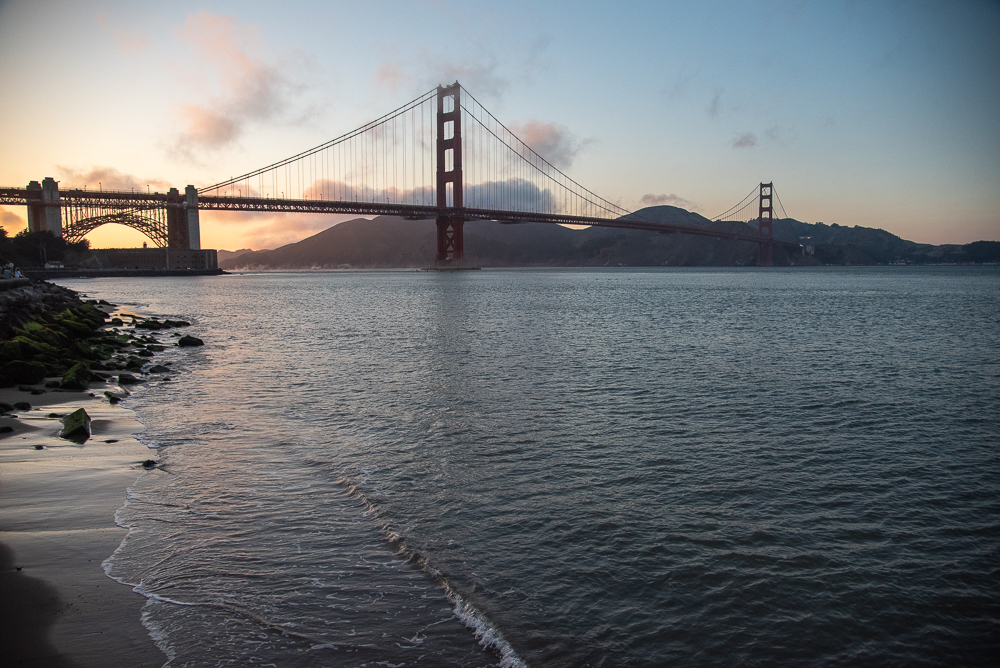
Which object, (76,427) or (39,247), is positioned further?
(39,247)

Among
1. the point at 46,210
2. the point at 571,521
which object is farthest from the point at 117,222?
the point at 571,521

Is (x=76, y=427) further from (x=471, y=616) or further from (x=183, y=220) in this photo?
(x=183, y=220)

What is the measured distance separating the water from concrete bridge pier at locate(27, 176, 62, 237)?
7519 centimetres

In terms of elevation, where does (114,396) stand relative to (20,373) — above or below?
below

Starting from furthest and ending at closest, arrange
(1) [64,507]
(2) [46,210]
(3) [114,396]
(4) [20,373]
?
(2) [46,210] < (4) [20,373] < (3) [114,396] < (1) [64,507]

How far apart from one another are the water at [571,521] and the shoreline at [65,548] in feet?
0.53

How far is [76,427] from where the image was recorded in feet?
22.3

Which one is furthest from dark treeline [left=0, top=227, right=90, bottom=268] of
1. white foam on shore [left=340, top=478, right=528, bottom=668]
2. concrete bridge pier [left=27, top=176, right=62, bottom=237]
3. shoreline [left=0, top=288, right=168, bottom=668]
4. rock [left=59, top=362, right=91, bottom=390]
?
white foam on shore [left=340, top=478, right=528, bottom=668]

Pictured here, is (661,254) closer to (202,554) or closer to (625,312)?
(625,312)

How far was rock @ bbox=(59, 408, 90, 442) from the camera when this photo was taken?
6.74m

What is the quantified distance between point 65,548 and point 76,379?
6.71 m

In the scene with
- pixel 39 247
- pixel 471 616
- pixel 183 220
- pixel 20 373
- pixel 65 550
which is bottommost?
pixel 471 616

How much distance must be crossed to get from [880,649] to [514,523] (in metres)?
2.40

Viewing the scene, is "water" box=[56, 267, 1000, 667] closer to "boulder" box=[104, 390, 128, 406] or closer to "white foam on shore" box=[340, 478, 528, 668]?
"white foam on shore" box=[340, 478, 528, 668]
